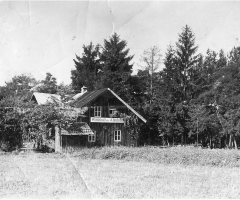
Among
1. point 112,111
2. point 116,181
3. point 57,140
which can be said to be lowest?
point 116,181

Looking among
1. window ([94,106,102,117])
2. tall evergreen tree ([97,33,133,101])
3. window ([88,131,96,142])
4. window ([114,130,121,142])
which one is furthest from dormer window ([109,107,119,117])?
tall evergreen tree ([97,33,133,101])

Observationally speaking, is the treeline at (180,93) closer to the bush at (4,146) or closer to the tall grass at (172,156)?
the bush at (4,146)

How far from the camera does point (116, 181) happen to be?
14336mm

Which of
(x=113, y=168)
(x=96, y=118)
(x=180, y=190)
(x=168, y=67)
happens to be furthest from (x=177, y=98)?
(x=180, y=190)

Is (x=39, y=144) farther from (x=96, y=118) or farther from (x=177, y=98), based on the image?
(x=177, y=98)

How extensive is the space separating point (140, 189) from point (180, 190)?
1.47 metres

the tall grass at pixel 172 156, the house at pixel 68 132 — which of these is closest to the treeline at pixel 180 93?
the house at pixel 68 132

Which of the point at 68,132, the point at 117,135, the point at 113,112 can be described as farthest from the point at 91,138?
the point at 68,132

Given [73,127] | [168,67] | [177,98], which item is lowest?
[73,127]

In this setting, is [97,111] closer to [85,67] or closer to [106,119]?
[106,119]

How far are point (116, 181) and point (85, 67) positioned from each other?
46.0 meters

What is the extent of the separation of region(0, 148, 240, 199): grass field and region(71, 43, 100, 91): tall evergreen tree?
1493 inches

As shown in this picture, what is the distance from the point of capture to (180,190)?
12672 mm

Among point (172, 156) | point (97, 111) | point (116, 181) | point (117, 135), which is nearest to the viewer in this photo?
point (116, 181)
